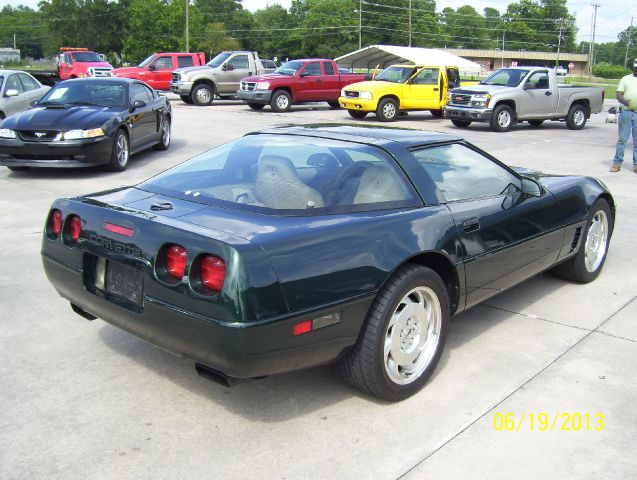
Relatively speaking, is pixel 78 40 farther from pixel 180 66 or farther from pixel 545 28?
pixel 545 28

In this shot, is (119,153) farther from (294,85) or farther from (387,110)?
(294,85)

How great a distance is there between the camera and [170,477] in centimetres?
282

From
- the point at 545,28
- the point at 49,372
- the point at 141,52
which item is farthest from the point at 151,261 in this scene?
the point at 545,28

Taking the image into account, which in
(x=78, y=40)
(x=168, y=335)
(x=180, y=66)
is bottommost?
(x=168, y=335)

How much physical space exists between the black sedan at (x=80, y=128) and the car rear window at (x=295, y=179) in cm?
610

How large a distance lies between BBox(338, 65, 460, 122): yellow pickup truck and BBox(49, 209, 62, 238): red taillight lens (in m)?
16.1

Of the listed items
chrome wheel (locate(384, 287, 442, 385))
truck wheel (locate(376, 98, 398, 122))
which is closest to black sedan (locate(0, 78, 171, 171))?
chrome wheel (locate(384, 287, 442, 385))

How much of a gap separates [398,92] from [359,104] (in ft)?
4.28

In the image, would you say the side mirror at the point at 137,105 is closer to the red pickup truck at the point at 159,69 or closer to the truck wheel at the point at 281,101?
the truck wheel at the point at 281,101

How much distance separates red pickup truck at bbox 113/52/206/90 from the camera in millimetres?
26031

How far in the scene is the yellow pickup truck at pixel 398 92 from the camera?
1933 cm

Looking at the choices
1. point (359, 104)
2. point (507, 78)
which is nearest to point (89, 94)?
point (359, 104)

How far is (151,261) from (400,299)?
4.03 feet
